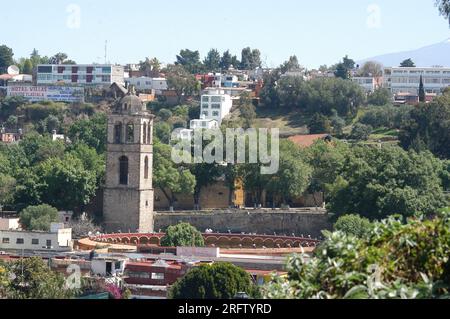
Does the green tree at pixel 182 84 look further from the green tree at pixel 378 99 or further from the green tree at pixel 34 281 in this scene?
the green tree at pixel 34 281

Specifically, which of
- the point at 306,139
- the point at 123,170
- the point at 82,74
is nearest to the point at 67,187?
the point at 123,170

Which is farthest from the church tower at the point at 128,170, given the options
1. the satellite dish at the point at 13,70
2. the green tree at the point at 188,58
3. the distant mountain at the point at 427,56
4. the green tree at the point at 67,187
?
the distant mountain at the point at 427,56

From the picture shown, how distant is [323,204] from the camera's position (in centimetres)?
5912

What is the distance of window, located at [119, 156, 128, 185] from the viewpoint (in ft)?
176

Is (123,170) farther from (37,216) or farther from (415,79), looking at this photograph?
(415,79)

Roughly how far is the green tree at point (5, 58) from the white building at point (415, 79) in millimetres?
28488

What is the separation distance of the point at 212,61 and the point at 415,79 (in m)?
20.6

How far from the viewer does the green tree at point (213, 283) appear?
31.3 metres

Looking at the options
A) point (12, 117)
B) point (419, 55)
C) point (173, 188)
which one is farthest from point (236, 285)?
point (419, 55)

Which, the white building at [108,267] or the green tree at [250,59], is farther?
the green tree at [250,59]

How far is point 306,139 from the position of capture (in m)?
70.4

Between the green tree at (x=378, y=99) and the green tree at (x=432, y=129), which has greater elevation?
the green tree at (x=378, y=99)

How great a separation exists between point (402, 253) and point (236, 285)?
748 inches

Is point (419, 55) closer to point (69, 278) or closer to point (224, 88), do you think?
point (224, 88)
